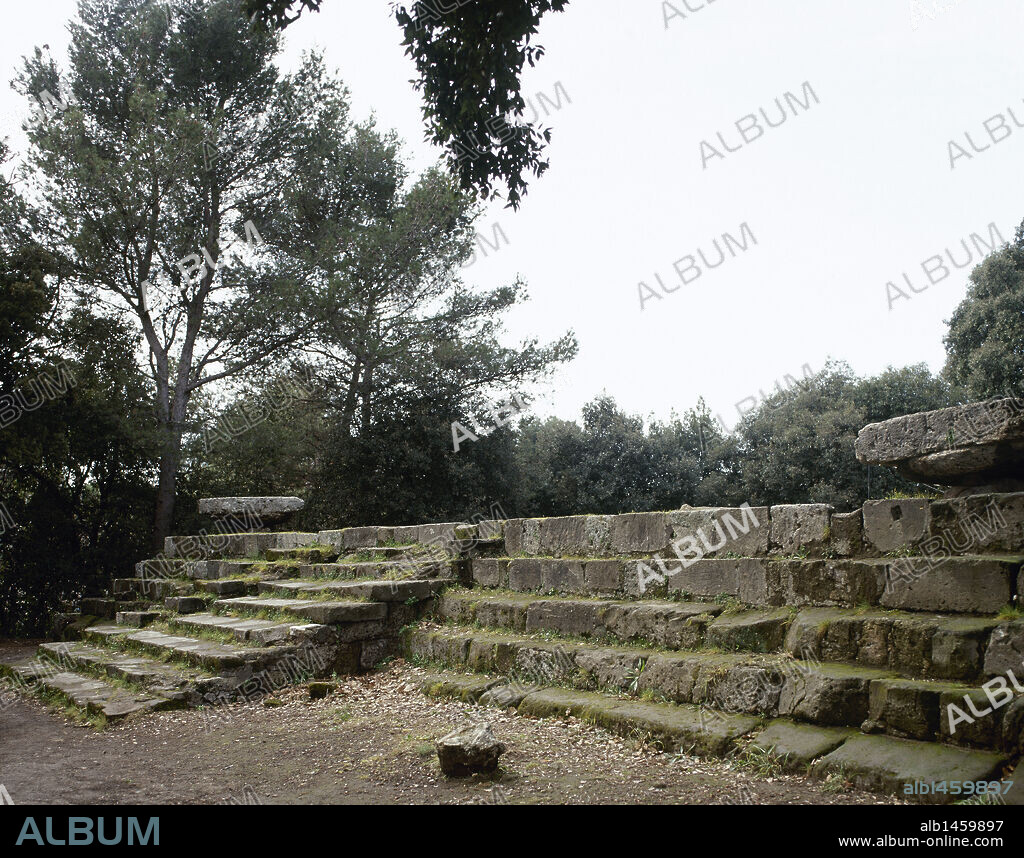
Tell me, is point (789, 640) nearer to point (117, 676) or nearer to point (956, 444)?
point (956, 444)

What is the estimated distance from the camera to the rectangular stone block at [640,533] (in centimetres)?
633

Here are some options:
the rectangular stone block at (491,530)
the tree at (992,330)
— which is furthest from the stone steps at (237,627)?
the tree at (992,330)

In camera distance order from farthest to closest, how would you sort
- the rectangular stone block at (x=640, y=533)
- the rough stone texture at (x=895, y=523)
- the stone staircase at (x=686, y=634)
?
the rectangular stone block at (x=640, y=533)
the rough stone texture at (x=895, y=523)
the stone staircase at (x=686, y=634)

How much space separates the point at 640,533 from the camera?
21.4 feet

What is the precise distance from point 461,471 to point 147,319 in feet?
24.0

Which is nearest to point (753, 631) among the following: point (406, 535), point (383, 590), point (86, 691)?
point (383, 590)

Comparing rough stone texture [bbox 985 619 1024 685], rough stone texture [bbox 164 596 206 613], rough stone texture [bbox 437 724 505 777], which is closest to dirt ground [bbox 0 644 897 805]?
rough stone texture [bbox 437 724 505 777]

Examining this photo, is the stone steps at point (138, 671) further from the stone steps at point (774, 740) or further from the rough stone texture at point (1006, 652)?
the rough stone texture at point (1006, 652)

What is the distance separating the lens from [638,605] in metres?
5.96

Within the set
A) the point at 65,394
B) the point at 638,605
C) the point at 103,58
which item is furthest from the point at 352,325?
the point at 638,605

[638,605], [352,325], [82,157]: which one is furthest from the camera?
[352,325]

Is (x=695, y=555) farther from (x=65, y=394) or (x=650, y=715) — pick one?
(x=65, y=394)

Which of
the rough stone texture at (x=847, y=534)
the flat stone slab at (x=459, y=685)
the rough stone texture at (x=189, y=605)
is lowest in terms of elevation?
the flat stone slab at (x=459, y=685)

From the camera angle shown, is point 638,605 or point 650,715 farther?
point 638,605
